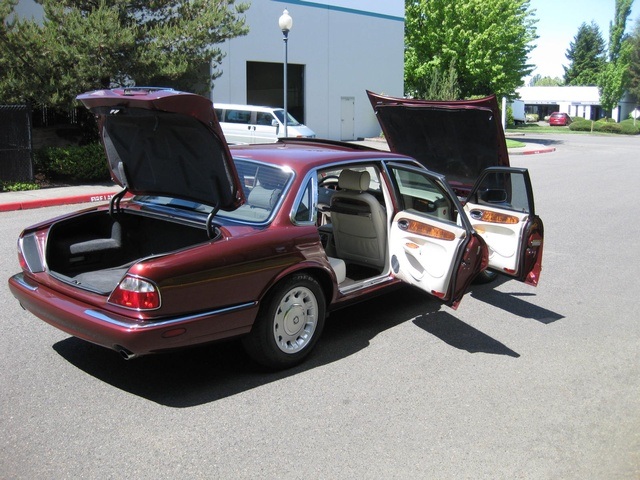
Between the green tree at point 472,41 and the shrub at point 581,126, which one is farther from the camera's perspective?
the shrub at point 581,126

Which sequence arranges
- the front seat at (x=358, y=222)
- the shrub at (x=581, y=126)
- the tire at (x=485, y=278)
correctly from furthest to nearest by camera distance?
the shrub at (x=581, y=126) → the tire at (x=485, y=278) → the front seat at (x=358, y=222)

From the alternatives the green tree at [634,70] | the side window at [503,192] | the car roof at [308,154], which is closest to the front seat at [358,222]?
the car roof at [308,154]

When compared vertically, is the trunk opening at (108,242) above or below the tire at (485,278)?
above

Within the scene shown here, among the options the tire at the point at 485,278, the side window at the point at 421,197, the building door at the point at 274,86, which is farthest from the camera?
the building door at the point at 274,86

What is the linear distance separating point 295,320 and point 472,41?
1349 inches

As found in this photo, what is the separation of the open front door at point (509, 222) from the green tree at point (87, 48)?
11.0 m

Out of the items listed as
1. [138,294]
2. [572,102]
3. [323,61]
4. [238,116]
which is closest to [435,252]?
[138,294]

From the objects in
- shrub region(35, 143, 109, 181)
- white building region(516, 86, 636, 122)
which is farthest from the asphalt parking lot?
white building region(516, 86, 636, 122)

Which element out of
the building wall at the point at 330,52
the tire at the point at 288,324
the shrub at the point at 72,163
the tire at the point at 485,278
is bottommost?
the tire at the point at 485,278

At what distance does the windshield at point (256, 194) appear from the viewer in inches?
190

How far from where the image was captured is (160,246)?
17.7 ft

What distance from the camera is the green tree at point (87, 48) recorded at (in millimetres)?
14469

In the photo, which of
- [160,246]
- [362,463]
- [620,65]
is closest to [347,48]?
[160,246]

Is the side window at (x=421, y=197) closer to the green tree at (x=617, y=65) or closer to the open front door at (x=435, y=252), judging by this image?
the open front door at (x=435, y=252)
